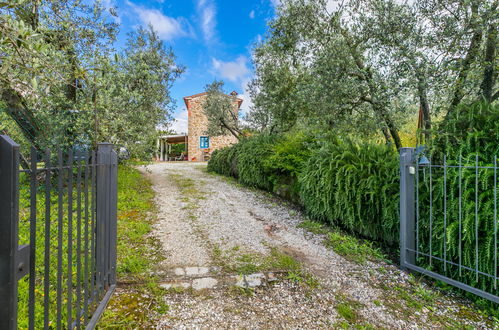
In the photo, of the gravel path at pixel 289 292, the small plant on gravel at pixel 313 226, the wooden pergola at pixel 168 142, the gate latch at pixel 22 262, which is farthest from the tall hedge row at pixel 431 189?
the wooden pergola at pixel 168 142

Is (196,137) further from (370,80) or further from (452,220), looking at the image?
(452,220)

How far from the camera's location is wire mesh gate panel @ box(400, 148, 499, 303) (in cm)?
223

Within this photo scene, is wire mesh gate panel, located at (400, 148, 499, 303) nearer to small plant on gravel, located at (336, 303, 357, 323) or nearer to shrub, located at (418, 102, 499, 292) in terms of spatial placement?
shrub, located at (418, 102, 499, 292)

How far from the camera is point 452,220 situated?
253 centimetres

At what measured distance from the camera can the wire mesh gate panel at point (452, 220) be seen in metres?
2.23

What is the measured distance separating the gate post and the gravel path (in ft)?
3.93

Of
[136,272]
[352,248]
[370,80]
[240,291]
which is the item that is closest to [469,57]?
[370,80]

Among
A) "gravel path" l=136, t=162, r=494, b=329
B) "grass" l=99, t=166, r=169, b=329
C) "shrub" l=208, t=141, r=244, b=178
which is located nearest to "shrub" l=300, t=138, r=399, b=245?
"gravel path" l=136, t=162, r=494, b=329

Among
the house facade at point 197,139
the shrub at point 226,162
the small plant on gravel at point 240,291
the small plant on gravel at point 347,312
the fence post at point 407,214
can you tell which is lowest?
the small plant on gravel at point 347,312

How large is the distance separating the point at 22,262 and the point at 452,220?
344 centimetres

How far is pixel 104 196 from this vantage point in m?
2.15

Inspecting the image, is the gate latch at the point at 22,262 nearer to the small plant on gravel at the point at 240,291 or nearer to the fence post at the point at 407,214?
the small plant on gravel at the point at 240,291

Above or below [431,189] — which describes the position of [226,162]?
above

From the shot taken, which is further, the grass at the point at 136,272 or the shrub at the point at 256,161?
the shrub at the point at 256,161
